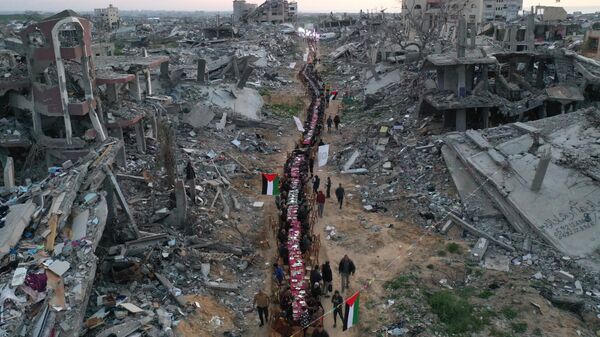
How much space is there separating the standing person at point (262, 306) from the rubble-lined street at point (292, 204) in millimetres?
61

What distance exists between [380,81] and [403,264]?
20210mm

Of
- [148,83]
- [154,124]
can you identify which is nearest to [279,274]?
[154,124]

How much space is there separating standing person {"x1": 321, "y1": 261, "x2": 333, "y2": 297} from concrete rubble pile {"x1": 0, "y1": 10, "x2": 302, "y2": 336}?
1761 millimetres

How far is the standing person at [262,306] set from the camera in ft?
33.9

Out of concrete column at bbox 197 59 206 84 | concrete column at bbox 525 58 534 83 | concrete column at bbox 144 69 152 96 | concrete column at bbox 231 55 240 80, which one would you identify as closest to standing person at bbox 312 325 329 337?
concrete column at bbox 144 69 152 96

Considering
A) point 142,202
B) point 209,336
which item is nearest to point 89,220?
point 209,336

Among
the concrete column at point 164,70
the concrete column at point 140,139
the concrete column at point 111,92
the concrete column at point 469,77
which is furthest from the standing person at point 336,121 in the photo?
the concrete column at point 111,92

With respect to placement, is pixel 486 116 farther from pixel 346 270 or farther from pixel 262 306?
pixel 262 306

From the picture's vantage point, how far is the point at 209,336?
32.4 feet

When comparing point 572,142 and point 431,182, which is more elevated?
point 572,142

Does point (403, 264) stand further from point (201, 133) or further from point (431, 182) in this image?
point (201, 133)

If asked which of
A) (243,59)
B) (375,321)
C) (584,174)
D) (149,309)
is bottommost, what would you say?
(375,321)

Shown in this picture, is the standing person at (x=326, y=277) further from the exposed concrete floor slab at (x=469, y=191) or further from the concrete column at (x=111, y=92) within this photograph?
the concrete column at (x=111, y=92)

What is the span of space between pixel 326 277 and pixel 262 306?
184 cm
